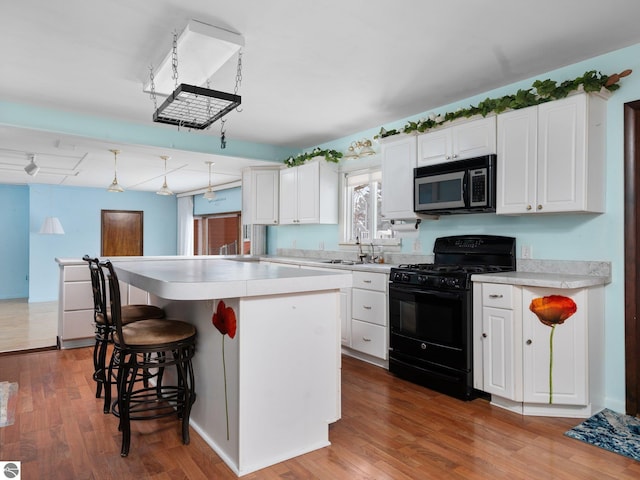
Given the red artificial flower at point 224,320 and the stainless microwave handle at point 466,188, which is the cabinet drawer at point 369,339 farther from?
the red artificial flower at point 224,320

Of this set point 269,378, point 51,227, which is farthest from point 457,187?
point 51,227

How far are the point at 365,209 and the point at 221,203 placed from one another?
430cm

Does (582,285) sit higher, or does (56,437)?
(582,285)

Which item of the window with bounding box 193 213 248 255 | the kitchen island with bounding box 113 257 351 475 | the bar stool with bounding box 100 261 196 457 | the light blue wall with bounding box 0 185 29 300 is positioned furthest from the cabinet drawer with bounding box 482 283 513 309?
the light blue wall with bounding box 0 185 29 300

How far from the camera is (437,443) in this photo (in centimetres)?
235

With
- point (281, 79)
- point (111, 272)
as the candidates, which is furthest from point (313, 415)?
point (281, 79)

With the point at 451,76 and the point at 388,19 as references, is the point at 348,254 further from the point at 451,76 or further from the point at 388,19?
the point at 388,19

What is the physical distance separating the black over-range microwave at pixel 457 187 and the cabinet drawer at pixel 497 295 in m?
0.64

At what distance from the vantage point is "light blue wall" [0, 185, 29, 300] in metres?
8.34

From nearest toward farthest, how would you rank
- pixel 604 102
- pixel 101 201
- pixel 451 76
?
1. pixel 604 102
2. pixel 451 76
3. pixel 101 201

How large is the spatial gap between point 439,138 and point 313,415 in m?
2.43

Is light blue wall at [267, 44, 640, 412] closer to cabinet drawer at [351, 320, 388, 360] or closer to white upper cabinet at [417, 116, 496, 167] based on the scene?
white upper cabinet at [417, 116, 496, 167]

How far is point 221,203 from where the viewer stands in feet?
27.3

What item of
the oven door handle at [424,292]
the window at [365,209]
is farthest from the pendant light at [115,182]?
the oven door handle at [424,292]
